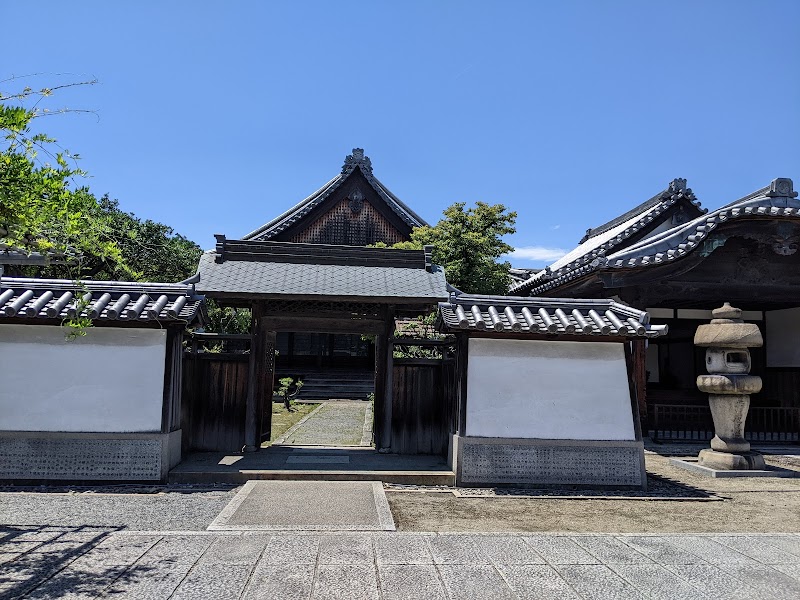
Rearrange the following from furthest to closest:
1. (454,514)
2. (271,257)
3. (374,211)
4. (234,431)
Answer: (374,211), (271,257), (234,431), (454,514)

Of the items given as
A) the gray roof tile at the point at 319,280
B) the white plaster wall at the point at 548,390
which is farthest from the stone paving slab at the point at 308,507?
the gray roof tile at the point at 319,280

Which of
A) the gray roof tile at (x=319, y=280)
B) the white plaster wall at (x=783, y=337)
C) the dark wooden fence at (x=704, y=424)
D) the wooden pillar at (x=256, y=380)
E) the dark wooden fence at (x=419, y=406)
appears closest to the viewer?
the gray roof tile at (x=319, y=280)

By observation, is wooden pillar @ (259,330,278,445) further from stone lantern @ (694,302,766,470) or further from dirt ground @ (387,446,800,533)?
stone lantern @ (694,302,766,470)

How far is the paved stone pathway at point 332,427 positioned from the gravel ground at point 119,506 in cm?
400

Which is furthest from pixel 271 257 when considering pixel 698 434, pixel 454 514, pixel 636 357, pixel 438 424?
pixel 698 434

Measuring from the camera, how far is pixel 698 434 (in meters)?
13.5

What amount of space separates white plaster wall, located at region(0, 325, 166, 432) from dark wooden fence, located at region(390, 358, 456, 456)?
402 centimetres

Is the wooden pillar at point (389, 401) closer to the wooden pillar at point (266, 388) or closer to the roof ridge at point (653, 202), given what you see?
the wooden pillar at point (266, 388)

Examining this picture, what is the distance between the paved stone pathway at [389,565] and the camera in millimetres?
4520

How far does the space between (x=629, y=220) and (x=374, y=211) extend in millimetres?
9900

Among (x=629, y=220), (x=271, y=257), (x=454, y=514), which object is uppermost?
(x=629, y=220)

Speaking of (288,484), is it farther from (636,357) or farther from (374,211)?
(374,211)

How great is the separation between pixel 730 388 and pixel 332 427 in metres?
9.09

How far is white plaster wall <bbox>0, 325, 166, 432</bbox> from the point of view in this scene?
841 centimetres
